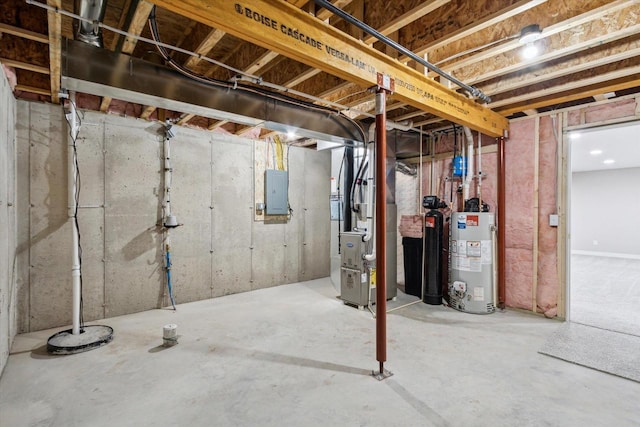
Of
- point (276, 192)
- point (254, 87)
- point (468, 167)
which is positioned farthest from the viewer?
point (276, 192)

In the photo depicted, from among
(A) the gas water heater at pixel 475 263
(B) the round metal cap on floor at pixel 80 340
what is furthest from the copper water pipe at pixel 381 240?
(B) the round metal cap on floor at pixel 80 340

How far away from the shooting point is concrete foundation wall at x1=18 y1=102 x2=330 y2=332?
322cm

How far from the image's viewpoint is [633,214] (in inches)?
325

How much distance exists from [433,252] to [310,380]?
2613mm

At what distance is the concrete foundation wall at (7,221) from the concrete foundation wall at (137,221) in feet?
0.90

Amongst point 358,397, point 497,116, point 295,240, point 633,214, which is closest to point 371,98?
point 497,116

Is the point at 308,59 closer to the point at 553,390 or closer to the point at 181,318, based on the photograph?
the point at 553,390

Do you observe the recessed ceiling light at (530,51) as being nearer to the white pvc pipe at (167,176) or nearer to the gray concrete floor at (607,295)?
the gray concrete floor at (607,295)

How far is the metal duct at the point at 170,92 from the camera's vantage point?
86.4 inches

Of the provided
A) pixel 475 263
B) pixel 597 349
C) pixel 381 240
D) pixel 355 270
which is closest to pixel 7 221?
pixel 381 240

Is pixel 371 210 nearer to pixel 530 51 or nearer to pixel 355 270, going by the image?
pixel 355 270

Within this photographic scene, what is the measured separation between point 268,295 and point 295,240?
115 cm

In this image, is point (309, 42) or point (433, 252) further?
point (433, 252)

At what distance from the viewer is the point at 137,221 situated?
3.81 m
